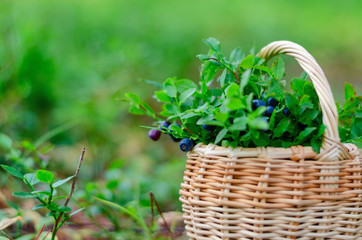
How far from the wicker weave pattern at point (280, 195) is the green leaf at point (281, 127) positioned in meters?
0.03

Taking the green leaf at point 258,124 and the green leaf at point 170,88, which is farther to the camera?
the green leaf at point 170,88

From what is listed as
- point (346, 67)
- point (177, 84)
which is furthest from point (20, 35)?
point (346, 67)

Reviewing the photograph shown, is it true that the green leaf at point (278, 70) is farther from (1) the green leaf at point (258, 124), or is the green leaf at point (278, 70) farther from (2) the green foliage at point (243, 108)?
(1) the green leaf at point (258, 124)

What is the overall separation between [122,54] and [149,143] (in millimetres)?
647

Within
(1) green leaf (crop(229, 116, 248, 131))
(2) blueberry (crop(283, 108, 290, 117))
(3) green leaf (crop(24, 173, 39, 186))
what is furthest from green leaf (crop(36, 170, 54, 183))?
(2) blueberry (crop(283, 108, 290, 117))

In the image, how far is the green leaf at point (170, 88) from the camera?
2.66 ft

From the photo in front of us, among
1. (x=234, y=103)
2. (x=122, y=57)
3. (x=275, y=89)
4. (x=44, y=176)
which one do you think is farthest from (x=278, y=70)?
(x=122, y=57)

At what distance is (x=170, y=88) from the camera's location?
817 mm

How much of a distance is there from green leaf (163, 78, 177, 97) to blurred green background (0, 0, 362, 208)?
1.42 feet

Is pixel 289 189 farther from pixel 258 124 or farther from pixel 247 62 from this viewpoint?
pixel 247 62

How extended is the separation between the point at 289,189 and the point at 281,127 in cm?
12

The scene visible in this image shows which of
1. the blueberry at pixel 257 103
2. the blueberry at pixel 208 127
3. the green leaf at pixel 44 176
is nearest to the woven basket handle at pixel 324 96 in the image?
the blueberry at pixel 257 103

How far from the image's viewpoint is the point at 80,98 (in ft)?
6.43

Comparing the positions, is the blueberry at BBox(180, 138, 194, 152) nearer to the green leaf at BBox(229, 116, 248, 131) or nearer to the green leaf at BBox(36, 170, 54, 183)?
the green leaf at BBox(229, 116, 248, 131)
